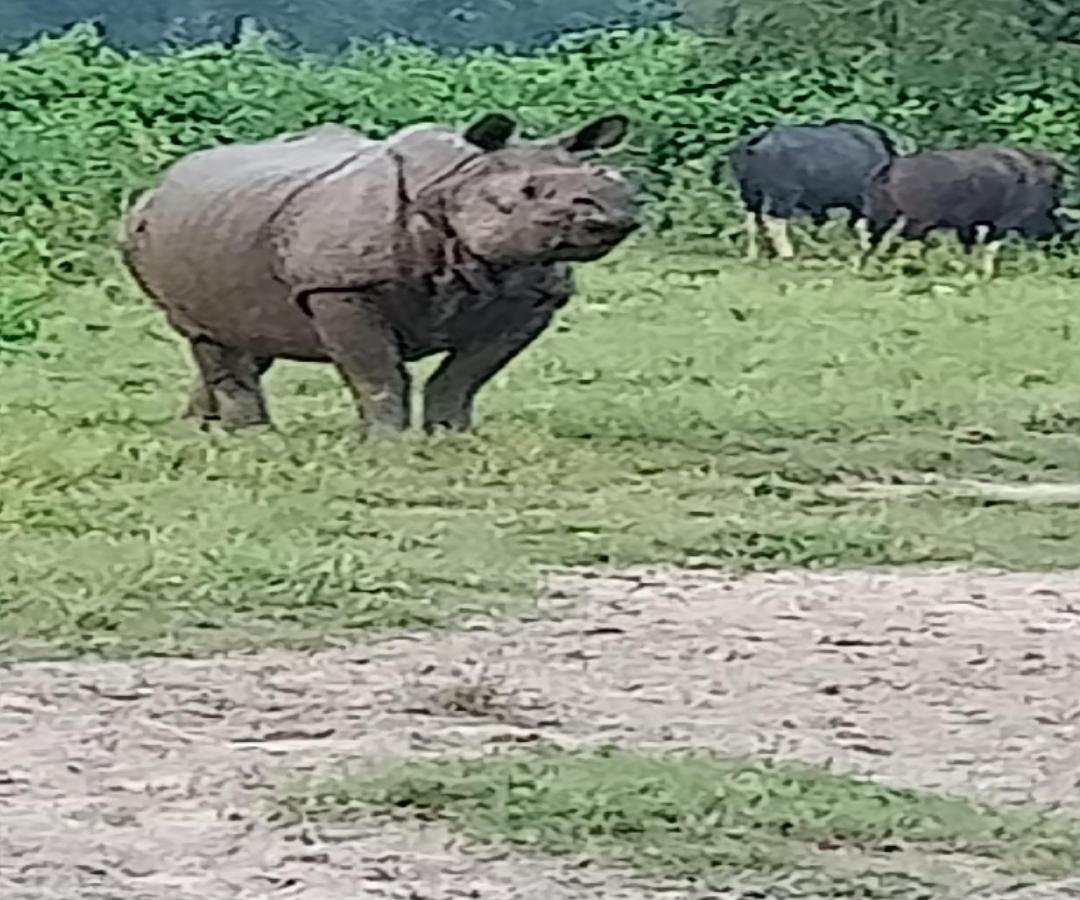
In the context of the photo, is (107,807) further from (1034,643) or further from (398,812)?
(1034,643)

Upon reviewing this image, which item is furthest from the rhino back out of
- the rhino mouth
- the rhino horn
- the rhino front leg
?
the rhino mouth

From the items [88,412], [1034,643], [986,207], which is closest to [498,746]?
[1034,643]

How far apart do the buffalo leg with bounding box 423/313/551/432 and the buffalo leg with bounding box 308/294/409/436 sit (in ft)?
0.65

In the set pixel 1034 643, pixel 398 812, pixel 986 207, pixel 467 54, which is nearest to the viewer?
pixel 398 812

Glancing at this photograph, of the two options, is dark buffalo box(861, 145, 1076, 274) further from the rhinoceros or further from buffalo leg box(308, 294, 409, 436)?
buffalo leg box(308, 294, 409, 436)

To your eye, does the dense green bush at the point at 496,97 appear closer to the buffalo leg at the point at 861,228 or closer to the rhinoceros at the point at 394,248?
the buffalo leg at the point at 861,228

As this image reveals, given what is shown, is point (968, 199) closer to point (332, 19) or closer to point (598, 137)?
point (332, 19)

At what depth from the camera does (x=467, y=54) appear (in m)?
23.6

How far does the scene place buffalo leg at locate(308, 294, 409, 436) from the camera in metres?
9.96

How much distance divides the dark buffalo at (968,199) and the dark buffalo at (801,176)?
19cm

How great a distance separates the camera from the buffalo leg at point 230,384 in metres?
10.9

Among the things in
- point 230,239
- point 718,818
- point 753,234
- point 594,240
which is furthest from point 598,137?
point 753,234

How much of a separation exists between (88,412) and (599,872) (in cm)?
626

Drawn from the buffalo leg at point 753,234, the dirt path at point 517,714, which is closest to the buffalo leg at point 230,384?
the dirt path at point 517,714
